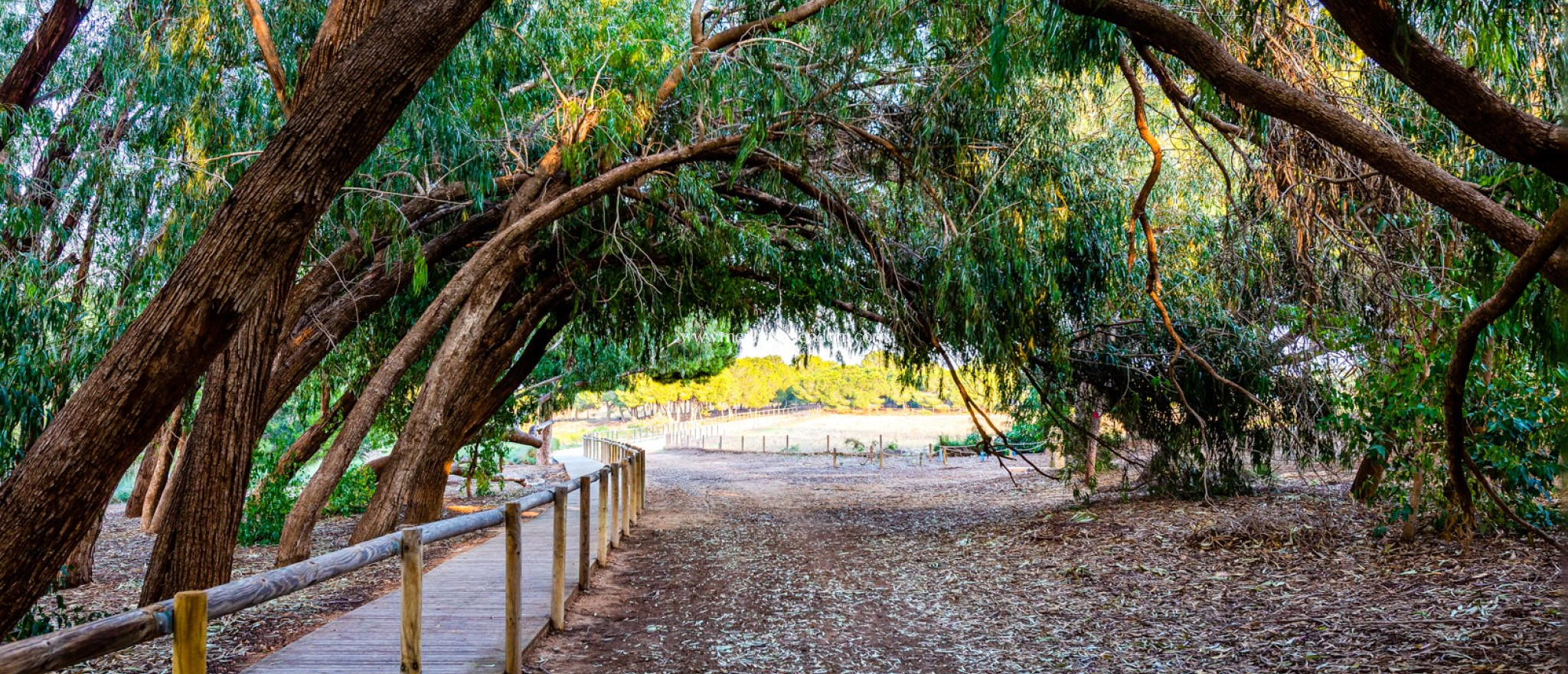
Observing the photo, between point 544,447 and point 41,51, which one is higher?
point 41,51

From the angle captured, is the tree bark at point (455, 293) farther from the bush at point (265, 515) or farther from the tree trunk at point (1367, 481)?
the tree trunk at point (1367, 481)

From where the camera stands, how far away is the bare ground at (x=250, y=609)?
550 cm

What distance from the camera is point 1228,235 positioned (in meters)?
7.51

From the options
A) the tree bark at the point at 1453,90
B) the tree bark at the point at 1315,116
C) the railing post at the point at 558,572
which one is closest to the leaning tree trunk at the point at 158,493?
the railing post at the point at 558,572

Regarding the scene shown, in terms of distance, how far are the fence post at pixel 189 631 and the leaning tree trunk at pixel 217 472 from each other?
3.96 metres

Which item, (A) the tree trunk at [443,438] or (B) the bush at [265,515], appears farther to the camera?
(B) the bush at [265,515]

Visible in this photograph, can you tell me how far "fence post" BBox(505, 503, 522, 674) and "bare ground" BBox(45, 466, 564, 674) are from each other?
1.72 metres

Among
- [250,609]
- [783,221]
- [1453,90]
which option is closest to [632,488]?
[783,221]

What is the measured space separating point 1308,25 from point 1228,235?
73.8 inches

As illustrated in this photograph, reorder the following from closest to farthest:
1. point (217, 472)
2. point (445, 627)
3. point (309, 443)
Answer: point (445, 627) < point (217, 472) < point (309, 443)

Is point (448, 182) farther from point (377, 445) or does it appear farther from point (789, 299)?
point (377, 445)

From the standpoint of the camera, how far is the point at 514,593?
4.64 meters

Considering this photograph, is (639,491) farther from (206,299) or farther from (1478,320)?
(1478,320)

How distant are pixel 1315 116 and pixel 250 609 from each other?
7142mm
